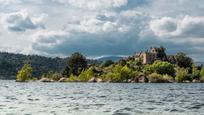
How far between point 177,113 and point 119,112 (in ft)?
17.6

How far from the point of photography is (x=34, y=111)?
41.2 metres

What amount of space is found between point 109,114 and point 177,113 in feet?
21.6

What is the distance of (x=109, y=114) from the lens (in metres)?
39.7

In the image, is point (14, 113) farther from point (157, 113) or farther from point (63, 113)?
point (157, 113)

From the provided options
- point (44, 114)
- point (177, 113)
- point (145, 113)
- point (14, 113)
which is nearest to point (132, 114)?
point (145, 113)

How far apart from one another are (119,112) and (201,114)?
24.5ft

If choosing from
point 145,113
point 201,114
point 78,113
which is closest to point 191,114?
point 201,114

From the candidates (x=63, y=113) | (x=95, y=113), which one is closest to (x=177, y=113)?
(x=95, y=113)

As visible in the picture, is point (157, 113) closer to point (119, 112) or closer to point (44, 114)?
point (119, 112)

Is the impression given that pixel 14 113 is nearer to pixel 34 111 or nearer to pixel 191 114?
pixel 34 111

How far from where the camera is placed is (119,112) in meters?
41.7

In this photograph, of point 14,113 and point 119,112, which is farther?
point 119,112

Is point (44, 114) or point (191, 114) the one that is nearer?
point (44, 114)

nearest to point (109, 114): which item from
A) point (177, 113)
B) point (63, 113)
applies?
point (63, 113)
